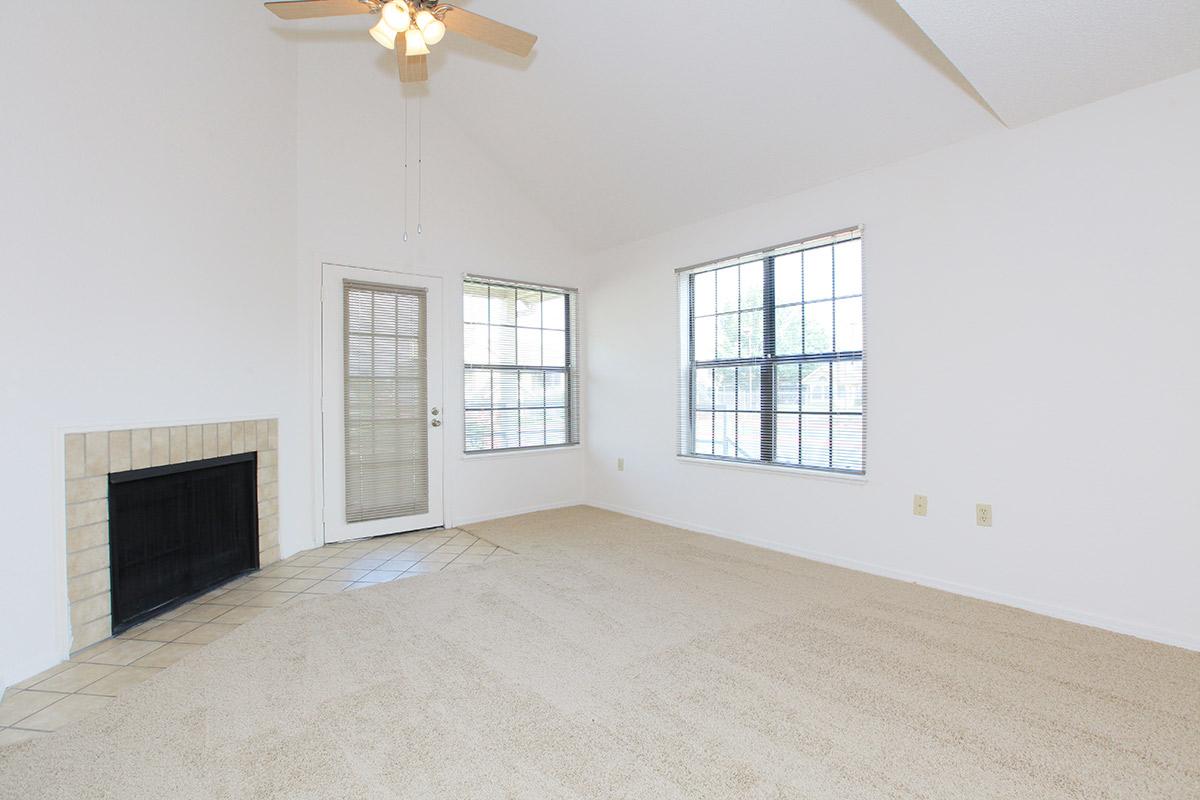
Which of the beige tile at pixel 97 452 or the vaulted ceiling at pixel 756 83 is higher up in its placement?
the vaulted ceiling at pixel 756 83

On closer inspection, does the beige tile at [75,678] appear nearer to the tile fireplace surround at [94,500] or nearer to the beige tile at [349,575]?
the tile fireplace surround at [94,500]

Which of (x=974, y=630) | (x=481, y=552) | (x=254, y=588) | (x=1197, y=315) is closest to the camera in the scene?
(x=1197, y=315)

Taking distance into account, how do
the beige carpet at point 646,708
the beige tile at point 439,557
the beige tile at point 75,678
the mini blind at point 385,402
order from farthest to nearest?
the mini blind at point 385,402, the beige tile at point 439,557, the beige tile at point 75,678, the beige carpet at point 646,708

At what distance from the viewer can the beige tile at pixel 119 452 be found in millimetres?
2559

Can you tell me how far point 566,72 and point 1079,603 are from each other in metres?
4.00

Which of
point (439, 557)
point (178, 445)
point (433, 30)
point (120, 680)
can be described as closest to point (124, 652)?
point (120, 680)

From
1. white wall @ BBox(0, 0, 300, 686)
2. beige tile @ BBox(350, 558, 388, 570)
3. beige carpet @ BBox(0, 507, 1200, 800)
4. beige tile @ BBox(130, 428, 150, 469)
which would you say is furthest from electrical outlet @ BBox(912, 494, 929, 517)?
beige tile @ BBox(130, 428, 150, 469)

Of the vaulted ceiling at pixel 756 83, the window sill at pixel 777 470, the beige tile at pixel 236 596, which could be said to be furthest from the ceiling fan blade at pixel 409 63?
the window sill at pixel 777 470

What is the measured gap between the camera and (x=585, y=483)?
17.8 ft

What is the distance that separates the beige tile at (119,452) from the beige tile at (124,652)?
750 millimetres

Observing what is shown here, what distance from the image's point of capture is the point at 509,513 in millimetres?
4926

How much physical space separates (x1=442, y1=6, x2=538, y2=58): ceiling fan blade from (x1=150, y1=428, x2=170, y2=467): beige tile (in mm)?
2347

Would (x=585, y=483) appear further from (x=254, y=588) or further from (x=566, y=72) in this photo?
(x=566, y=72)

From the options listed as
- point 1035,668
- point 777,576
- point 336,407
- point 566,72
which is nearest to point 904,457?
point 777,576
